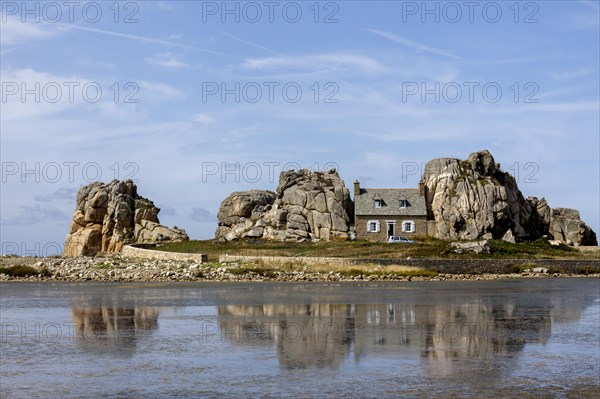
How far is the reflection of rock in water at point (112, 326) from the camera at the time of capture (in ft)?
77.3

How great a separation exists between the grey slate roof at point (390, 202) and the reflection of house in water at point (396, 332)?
40677 mm

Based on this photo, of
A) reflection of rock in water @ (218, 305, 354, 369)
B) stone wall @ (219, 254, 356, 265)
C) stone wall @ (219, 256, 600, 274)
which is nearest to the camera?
reflection of rock in water @ (218, 305, 354, 369)

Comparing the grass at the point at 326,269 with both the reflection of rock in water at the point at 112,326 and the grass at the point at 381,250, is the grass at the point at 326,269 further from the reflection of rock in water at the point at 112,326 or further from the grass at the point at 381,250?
the reflection of rock in water at the point at 112,326

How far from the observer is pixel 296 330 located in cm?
2689

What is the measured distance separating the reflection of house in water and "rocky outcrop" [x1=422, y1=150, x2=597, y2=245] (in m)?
40.0

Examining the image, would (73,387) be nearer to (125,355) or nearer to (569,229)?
(125,355)

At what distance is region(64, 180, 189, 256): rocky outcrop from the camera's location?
90.1 metres

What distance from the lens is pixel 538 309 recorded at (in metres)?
35.1

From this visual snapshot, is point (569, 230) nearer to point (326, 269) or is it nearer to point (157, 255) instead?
point (326, 269)

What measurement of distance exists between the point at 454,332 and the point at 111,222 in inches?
2775

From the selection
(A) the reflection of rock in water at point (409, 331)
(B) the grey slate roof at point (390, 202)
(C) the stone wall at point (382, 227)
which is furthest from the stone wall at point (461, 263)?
(A) the reflection of rock in water at point (409, 331)

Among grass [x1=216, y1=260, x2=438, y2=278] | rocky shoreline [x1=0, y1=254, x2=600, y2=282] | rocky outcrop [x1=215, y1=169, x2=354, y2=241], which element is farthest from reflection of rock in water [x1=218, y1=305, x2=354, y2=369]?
rocky outcrop [x1=215, y1=169, x2=354, y2=241]

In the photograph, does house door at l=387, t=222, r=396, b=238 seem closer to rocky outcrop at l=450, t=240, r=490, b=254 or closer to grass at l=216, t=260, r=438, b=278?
rocky outcrop at l=450, t=240, r=490, b=254

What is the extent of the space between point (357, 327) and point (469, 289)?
21.9 m
